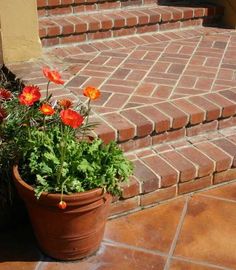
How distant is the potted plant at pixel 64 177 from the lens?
2045 mm

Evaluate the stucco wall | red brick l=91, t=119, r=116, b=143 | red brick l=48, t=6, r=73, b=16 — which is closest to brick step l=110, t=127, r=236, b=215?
red brick l=91, t=119, r=116, b=143

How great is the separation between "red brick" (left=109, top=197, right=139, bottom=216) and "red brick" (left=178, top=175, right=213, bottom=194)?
0.33 m

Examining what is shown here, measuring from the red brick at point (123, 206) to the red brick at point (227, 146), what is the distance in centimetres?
74

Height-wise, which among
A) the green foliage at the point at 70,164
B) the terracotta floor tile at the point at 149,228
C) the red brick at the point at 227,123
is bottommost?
the terracotta floor tile at the point at 149,228

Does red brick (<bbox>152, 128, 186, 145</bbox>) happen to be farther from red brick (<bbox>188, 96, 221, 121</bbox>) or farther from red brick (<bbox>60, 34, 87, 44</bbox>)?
red brick (<bbox>60, 34, 87, 44</bbox>)

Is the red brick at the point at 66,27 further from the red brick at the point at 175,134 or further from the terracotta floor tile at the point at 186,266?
the terracotta floor tile at the point at 186,266

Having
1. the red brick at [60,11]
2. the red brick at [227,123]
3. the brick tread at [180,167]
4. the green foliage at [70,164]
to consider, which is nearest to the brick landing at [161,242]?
the brick tread at [180,167]

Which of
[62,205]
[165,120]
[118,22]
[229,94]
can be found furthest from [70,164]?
[118,22]

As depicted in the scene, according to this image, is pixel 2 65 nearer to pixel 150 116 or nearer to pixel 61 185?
pixel 150 116

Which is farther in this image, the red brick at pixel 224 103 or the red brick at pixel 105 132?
the red brick at pixel 224 103

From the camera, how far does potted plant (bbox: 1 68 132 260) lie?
6.71 ft

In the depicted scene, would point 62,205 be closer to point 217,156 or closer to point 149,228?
point 149,228

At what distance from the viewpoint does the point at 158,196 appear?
108 inches

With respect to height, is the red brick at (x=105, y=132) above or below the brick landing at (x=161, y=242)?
above
